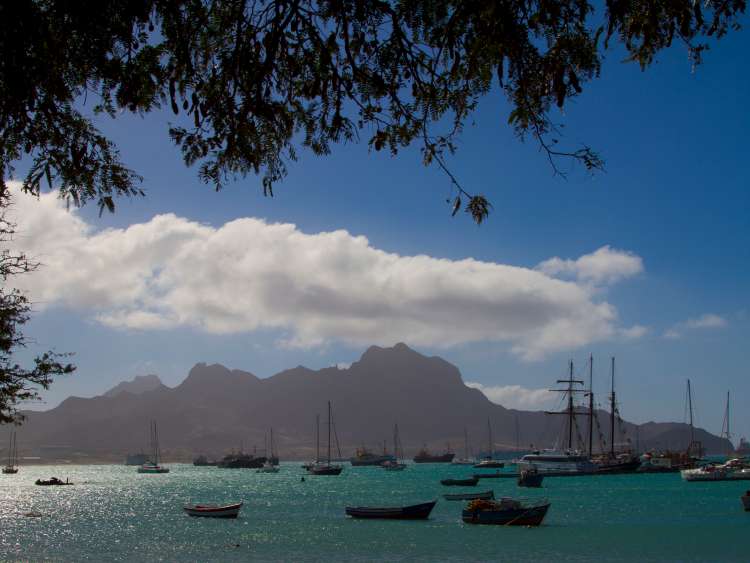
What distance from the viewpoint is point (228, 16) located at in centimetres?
1098

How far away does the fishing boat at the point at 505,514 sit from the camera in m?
62.8

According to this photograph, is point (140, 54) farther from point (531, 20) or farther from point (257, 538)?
point (257, 538)

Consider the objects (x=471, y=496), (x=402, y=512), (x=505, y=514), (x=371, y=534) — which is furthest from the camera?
(x=471, y=496)

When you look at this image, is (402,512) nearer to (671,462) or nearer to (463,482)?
(463,482)

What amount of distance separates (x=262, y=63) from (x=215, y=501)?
112 meters

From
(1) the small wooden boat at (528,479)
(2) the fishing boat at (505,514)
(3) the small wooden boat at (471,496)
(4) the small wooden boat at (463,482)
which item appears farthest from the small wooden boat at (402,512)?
(1) the small wooden boat at (528,479)

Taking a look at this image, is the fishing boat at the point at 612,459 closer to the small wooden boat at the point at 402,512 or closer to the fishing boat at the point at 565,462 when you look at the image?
the fishing boat at the point at 565,462

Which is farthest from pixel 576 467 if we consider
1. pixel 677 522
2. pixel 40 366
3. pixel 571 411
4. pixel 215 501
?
pixel 40 366

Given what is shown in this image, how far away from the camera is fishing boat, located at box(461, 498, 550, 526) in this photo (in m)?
62.8

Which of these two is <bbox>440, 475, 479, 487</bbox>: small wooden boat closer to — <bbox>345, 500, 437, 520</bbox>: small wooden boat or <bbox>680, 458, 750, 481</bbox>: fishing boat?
<bbox>680, 458, 750, 481</bbox>: fishing boat

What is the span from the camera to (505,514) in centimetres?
6294

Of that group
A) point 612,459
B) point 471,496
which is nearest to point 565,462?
point 612,459

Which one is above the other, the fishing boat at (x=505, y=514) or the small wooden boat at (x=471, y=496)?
the fishing boat at (x=505, y=514)

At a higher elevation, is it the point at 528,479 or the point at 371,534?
the point at 371,534
